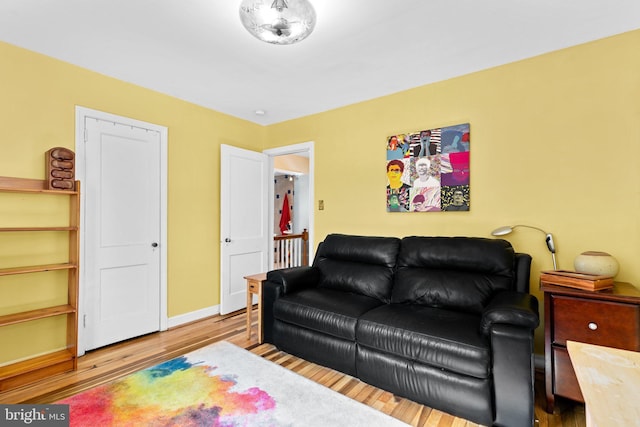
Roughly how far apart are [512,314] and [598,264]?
810 mm

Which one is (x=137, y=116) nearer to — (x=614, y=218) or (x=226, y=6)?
(x=226, y=6)

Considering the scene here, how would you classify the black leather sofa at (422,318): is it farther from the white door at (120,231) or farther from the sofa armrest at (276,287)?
the white door at (120,231)

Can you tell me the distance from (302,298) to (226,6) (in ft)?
7.10

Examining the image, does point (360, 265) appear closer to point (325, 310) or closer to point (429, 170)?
point (325, 310)

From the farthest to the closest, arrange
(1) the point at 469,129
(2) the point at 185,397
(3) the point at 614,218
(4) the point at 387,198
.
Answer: (4) the point at 387,198 < (1) the point at 469,129 < (3) the point at 614,218 < (2) the point at 185,397

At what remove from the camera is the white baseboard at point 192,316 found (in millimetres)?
3408

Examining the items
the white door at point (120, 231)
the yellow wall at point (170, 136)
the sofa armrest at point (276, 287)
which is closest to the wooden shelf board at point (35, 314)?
the yellow wall at point (170, 136)

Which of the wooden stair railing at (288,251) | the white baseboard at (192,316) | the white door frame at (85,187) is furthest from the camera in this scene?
the wooden stair railing at (288,251)

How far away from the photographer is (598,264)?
2.01 m

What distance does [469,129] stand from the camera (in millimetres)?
2824

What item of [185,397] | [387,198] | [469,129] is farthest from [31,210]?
[469,129]

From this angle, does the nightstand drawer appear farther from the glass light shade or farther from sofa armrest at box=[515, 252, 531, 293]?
the glass light shade

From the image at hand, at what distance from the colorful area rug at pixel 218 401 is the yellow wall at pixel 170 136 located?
1.11 meters

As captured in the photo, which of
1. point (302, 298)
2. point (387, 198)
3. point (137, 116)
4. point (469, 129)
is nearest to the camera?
point (302, 298)
